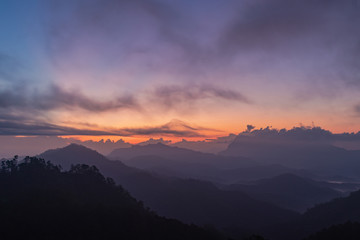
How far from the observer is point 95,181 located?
159875mm

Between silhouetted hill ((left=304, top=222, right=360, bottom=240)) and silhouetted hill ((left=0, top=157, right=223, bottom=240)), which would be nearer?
silhouetted hill ((left=0, top=157, right=223, bottom=240))

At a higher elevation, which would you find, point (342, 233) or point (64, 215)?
point (64, 215)

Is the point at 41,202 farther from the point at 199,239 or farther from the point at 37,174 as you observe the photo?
the point at 199,239

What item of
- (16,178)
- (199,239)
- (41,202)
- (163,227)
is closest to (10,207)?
(41,202)

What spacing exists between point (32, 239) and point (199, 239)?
66.3m

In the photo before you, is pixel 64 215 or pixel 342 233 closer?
pixel 64 215

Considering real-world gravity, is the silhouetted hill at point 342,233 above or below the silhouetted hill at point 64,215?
below

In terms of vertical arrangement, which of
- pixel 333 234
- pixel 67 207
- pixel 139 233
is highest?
pixel 67 207

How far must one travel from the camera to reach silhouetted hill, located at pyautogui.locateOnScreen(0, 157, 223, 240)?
91000 millimetres

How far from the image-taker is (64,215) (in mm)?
100875

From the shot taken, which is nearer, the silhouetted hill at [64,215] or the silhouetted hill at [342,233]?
the silhouetted hill at [64,215]

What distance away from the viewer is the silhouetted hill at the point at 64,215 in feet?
299

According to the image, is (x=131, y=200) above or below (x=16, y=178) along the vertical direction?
below

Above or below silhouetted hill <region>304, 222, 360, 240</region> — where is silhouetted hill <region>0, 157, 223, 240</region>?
above
